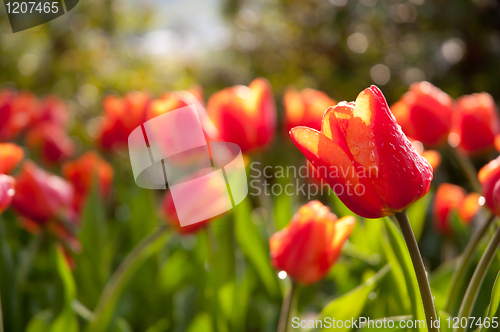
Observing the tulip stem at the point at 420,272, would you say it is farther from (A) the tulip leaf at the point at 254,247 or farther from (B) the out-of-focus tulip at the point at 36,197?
(B) the out-of-focus tulip at the point at 36,197

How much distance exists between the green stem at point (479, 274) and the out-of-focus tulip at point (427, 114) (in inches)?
16.4

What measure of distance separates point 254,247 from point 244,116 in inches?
9.9

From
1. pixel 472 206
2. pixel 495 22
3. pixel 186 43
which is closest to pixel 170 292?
pixel 472 206

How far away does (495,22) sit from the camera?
6.89ft

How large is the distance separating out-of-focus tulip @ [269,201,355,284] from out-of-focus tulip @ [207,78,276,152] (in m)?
0.31

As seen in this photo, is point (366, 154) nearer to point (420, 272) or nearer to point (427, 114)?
point (420, 272)

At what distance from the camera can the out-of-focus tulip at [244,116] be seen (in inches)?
33.0

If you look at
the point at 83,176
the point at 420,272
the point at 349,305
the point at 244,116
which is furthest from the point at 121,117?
the point at 420,272

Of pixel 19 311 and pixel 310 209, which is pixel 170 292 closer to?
pixel 19 311

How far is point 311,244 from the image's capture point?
55cm

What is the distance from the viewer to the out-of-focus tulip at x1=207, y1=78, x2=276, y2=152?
0.84m

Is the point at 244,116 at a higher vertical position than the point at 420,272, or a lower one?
lower

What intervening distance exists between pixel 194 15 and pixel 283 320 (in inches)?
220

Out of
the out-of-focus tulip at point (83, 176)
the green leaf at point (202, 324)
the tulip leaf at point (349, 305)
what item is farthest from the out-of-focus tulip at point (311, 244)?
the out-of-focus tulip at point (83, 176)
